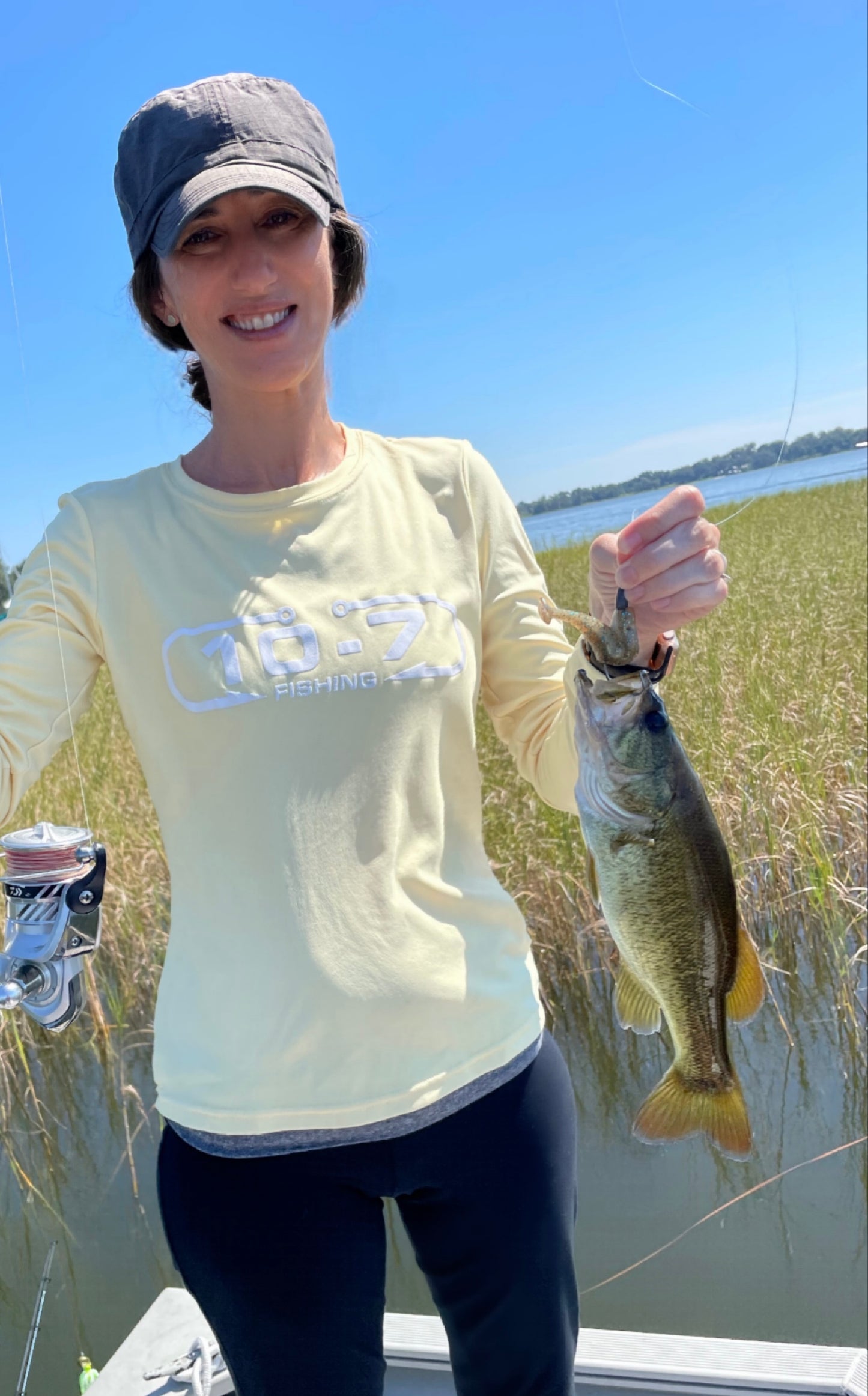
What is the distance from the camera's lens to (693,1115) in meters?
1.54

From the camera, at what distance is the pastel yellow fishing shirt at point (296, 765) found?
4.38ft

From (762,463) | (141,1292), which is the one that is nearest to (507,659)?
(762,463)

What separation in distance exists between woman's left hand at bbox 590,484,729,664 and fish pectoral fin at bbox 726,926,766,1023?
59 cm

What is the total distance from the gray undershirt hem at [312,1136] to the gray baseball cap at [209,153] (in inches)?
49.3

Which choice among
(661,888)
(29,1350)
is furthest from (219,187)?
(29,1350)

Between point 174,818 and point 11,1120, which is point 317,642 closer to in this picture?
point 174,818

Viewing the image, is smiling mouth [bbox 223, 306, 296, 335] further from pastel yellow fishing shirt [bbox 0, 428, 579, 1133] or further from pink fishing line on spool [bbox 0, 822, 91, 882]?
pink fishing line on spool [bbox 0, 822, 91, 882]

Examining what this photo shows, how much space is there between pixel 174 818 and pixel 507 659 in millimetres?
582

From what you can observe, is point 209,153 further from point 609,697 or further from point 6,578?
point 609,697

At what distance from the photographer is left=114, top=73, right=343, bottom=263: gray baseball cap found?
1.35 m

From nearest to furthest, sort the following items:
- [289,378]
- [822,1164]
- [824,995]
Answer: [289,378]
[822,1164]
[824,995]

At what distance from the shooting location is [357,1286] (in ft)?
4.39

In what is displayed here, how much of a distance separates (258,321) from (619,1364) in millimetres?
2338

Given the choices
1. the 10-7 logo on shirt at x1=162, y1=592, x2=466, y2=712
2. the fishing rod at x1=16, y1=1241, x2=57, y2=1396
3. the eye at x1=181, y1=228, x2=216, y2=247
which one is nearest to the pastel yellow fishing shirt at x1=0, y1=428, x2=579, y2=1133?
the 10-7 logo on shirt at x1=162, y1=592, x2=466, y2=712
